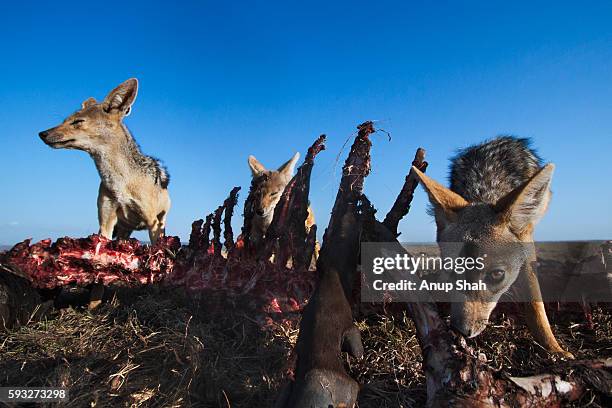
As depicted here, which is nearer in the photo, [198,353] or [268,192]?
[198,353]

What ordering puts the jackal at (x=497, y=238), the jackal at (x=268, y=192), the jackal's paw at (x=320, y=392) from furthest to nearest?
the jackal at (x=268, y=192) < the jackal at (x=497, y=238) < the jackal's paw at (x=320, y=392)

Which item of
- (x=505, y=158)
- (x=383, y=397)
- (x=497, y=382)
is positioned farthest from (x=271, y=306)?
(x=505, y=158)

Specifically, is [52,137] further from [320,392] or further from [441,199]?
[320,392]

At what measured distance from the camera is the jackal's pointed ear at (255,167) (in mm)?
12328

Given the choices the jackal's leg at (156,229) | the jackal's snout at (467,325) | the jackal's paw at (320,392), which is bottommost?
the jackal's paw at (320,392)

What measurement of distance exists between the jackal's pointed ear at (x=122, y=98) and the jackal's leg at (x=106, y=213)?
1.66 metres

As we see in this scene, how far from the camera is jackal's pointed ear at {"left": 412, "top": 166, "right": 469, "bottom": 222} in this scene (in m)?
4.62

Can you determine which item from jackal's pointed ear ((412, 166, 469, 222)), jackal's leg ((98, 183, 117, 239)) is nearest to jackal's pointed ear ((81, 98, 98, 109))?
jackal's leg ((98, 183, 117, 239))

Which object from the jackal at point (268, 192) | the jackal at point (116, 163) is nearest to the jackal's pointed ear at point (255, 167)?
the jackal at point (268, 192)

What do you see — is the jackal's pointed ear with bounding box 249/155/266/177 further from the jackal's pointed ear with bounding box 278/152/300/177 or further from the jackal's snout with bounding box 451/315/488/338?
the jackal's snout with bounding box 451/315/488/338

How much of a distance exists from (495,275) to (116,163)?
7.26 meters

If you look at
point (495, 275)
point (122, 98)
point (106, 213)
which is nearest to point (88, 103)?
point (122, 98)

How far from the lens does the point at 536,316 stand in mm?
4289

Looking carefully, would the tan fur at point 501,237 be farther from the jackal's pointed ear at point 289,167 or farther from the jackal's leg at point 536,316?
the jackal's pointed ear at point 289,167
